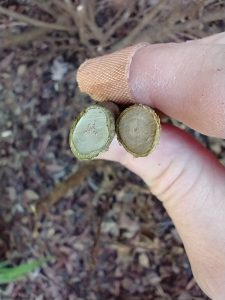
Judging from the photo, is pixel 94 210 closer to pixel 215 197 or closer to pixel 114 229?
pixel 114 229

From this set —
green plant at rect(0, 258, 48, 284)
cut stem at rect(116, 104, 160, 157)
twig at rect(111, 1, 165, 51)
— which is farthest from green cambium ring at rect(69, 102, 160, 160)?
green plant at rect(0, 258, 48, 284)

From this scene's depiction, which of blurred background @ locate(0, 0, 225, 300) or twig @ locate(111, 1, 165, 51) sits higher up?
twig @ locate(111, 1, 165, 51)

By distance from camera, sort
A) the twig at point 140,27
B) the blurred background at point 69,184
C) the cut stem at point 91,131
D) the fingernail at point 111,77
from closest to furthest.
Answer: the cut stem at point 91,131
the fingernail at point 111,77
the twig at point 140,27
the blurred background at point 69,184

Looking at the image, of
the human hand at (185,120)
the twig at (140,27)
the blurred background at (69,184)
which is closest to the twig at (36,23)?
the blurred background at (69,184)

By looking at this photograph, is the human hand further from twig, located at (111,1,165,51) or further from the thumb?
twig, located at (111,1,165,51)

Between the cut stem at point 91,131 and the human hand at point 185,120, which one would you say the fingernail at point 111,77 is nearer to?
the human hand at point 185,120

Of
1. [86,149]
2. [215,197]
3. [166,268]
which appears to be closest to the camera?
[86,149]

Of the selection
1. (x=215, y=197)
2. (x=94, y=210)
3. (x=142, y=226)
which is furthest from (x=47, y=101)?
(x=215, y=197)
